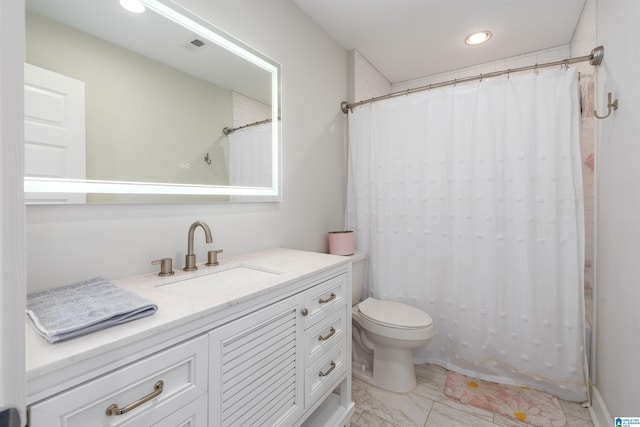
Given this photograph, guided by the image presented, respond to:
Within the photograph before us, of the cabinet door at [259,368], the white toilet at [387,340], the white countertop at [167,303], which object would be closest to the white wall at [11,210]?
the white countertop at [167,303]

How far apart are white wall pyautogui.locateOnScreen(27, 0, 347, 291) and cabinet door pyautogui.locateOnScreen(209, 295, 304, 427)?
0.55m

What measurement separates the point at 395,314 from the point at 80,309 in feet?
5.31

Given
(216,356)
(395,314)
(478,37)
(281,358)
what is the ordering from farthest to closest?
1. (478,37)
2. (395,314)
3. (281,358)
4. (216,356)

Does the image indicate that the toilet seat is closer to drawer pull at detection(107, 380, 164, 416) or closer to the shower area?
the shower area

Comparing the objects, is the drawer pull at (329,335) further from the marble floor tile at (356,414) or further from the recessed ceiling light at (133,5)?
the recessed ceiling light at (133,5)

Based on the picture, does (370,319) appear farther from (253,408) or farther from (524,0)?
(524,0)

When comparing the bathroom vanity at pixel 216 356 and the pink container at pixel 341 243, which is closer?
the bathroom vanity at pixel 216 356

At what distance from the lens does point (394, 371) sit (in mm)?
1797

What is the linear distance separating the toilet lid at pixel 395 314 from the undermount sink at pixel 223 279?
2.90 feet

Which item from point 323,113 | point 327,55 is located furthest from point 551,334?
point 327,55

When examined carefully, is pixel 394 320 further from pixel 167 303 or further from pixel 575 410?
pixel 167 303


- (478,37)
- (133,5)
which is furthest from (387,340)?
(478,37)

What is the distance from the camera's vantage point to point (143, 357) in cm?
68

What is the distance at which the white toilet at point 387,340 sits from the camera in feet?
5.58
